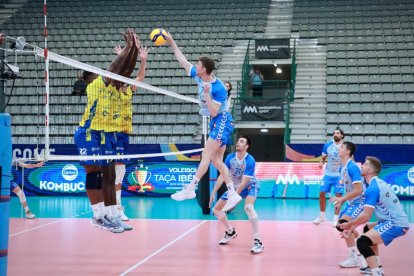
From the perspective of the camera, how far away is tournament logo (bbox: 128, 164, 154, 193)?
583 inches

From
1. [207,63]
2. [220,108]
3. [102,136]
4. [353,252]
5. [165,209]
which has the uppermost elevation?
[207,63]

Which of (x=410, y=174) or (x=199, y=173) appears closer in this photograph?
(x=199, y=173)

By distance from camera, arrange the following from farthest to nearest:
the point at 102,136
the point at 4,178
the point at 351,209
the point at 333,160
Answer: the point at 333,160 < the point at 351,209 < the point at 102,136 < the point at 4,178

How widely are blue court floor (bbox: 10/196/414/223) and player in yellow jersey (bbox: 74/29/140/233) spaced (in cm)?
504

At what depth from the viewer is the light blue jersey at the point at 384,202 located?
→ 5340 millimetres

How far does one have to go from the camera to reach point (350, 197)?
244 inches

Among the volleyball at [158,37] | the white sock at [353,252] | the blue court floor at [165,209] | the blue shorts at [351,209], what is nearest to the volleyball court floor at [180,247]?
the blue court floor at [165,209]

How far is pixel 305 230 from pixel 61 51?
14.5 m

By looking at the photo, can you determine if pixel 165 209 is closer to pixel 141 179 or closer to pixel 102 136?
pixel 141 179

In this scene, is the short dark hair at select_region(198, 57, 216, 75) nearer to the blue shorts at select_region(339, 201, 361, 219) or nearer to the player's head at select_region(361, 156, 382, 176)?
the player's head at select_region(361, 156, 382, 176)

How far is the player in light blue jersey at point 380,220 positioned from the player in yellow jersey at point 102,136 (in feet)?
7.58

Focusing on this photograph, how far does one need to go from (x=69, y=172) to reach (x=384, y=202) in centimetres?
1097

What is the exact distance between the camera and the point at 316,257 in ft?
21.9

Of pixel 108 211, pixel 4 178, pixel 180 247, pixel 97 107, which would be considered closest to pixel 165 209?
pixel 180 247
